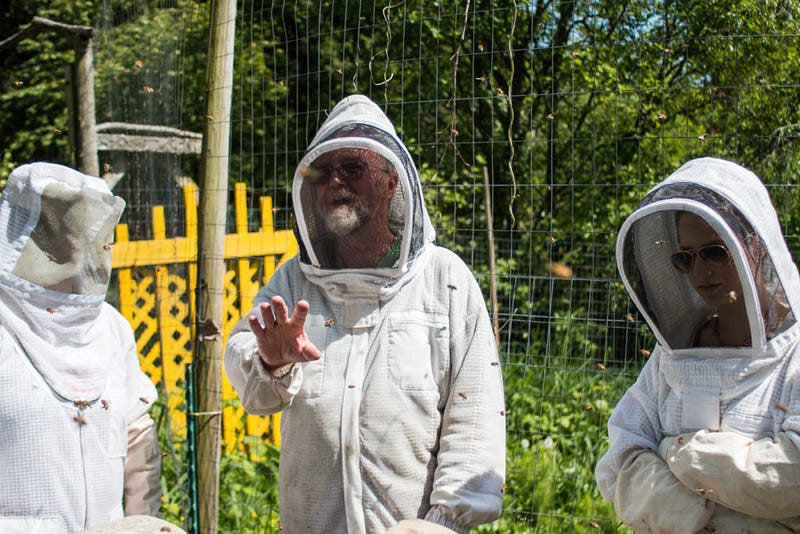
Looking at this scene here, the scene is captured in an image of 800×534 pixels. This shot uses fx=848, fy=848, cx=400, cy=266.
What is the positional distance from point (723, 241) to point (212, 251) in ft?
7.21

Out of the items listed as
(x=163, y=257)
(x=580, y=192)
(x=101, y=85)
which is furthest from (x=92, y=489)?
(x=580, y=192)

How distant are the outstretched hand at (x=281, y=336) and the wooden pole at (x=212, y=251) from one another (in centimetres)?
139

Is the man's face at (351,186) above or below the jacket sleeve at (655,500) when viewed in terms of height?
above

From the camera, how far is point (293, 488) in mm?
2576

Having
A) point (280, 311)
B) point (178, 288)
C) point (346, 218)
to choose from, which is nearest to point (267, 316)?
point (280, 311)

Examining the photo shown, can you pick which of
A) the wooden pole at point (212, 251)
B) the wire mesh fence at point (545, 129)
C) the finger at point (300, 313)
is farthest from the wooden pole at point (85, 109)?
the finger at point (300, 313)

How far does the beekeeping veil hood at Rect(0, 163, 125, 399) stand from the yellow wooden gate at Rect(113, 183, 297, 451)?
217 centimetres

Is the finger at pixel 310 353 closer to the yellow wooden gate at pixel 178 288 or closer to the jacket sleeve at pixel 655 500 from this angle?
the jacket sleeve at pixel 655 500

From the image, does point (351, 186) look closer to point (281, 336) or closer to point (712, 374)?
point (281, 336)

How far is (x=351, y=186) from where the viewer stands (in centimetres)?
273

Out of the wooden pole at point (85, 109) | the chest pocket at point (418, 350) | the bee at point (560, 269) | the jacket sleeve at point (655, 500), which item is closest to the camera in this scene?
the jacket sleeve at point (655, 500)

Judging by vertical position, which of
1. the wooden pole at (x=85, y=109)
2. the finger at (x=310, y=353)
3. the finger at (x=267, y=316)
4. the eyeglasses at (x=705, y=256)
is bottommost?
the finger at (x=310, y=353)

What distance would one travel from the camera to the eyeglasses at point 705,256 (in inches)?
90.6

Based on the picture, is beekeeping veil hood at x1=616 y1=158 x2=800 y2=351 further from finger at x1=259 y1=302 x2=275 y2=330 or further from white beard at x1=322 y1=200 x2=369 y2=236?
finger at x1=259 y1=302 x2=275 y2=330
